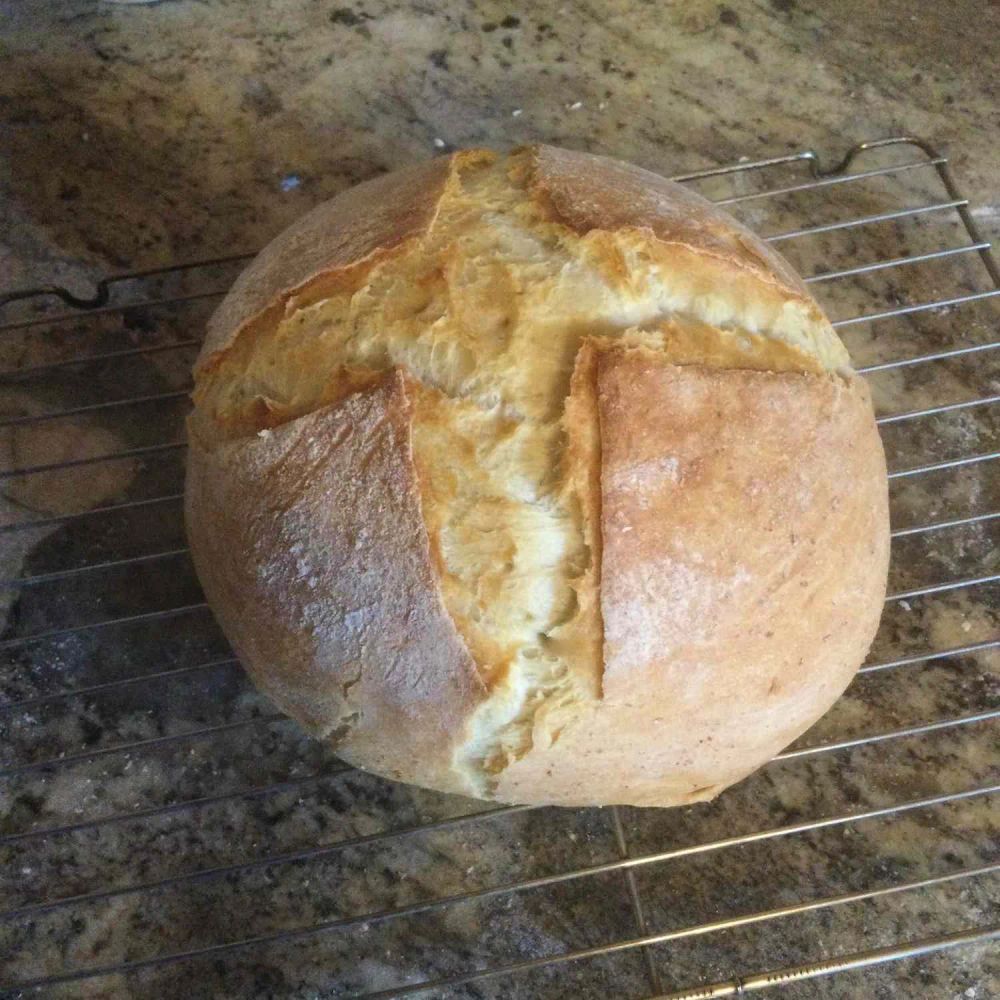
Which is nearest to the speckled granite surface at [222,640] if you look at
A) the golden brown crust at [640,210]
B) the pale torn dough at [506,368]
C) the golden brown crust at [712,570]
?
the golden brown crust at [712,570]

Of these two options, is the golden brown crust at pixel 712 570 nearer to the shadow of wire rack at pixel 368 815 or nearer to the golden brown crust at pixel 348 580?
the golden brown crust at pixel 348 580

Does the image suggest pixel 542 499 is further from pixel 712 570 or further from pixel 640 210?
pixel 640 210

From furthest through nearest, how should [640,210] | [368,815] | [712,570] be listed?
[368,815] < [640,210] < [712,570]

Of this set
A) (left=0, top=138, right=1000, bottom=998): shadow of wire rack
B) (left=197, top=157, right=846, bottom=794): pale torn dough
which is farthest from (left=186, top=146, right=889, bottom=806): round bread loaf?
(left=0, top=138, right=1000, bottom=998): shadow of wire rack

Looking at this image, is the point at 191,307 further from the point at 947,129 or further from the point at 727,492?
the point at 947,129

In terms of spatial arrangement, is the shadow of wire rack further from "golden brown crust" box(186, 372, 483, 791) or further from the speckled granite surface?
"golden brown crust" box(186, 372, 483, 791)

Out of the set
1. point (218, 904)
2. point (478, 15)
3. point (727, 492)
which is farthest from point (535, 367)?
point (478, 15)

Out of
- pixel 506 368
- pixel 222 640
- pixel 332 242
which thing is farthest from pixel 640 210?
pixel 222 640
